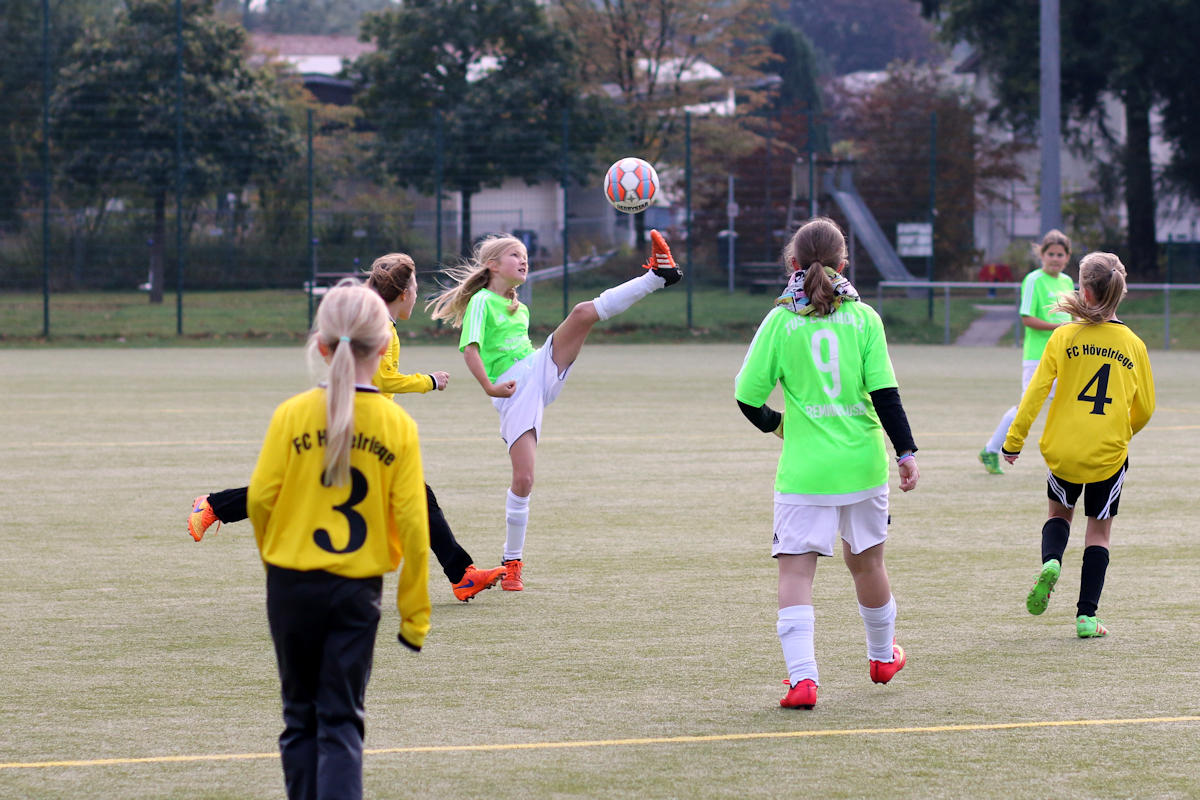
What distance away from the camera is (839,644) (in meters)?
6.38

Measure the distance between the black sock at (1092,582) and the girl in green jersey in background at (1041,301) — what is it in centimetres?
452

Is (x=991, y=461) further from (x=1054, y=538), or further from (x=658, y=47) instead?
(x=658, y=47)

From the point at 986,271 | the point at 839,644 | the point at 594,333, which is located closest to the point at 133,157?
the point at 594,333

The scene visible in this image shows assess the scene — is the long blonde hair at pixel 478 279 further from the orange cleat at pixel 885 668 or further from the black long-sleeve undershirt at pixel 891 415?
the orange cleat at pixel 885 668

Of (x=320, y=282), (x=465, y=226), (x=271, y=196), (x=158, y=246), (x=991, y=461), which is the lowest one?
(x=991, y=461)

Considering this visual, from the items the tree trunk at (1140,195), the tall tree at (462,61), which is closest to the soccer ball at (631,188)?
the tall tree at (462,61)

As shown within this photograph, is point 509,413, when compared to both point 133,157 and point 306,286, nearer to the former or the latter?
point 306,286

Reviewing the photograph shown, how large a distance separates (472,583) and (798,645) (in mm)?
2286

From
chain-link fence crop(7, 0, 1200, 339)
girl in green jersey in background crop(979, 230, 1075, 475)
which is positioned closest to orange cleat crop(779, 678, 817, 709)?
girl in green jersey in background crop(979, 230, 1075, 475)

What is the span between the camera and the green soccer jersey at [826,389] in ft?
17.5

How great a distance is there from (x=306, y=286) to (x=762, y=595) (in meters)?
21.7

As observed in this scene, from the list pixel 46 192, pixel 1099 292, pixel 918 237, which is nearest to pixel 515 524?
pixel 1099 292

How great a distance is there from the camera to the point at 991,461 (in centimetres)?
1138

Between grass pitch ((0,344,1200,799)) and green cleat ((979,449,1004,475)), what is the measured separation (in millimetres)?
119
